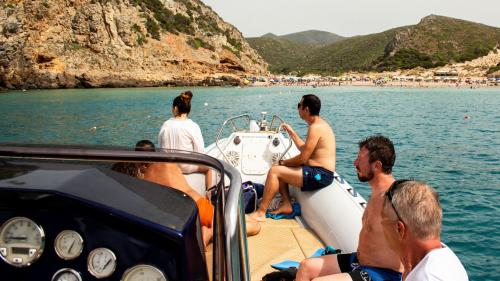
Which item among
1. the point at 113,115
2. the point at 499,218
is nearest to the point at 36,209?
the point at 499,218

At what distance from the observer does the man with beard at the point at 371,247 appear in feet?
9.13

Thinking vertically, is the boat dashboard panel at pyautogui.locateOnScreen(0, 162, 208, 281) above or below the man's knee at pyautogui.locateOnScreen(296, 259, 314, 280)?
above

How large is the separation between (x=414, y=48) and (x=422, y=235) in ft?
414

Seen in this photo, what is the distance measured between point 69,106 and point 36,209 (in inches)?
1380

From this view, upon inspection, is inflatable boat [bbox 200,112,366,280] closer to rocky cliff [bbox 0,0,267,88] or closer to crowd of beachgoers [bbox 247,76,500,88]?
rocky cliff [bbox 0,0,267,88]

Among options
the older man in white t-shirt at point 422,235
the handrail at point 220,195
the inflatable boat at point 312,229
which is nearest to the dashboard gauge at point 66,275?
the handrail at point 220,195

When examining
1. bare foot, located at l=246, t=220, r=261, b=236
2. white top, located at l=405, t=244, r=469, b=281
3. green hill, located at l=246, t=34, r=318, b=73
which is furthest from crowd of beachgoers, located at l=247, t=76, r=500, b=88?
green hill, located at l=246, t=34, r=318, b=73

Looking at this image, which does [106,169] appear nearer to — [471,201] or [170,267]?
[170,267]

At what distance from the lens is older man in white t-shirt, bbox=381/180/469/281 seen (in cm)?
170

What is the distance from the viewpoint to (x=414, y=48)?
382 ft

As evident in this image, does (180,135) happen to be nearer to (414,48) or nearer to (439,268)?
(439,268)

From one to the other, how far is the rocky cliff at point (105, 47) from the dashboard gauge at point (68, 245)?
5326 centimetres

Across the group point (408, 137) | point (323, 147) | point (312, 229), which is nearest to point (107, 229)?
point (323, 147)

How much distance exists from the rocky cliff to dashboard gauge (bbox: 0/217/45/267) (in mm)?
53154
